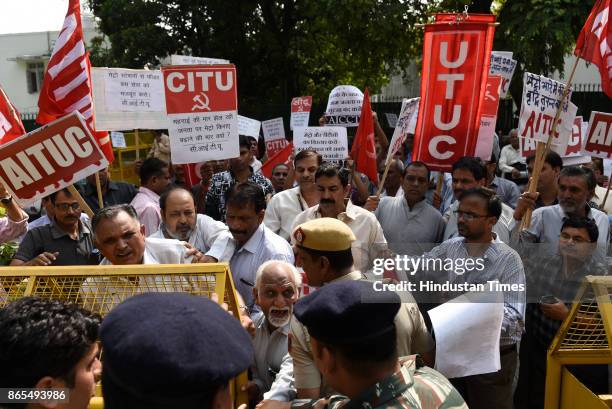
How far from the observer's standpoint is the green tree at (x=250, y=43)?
68.6 ft

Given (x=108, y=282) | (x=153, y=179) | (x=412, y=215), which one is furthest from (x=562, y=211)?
(x=108, y=282)

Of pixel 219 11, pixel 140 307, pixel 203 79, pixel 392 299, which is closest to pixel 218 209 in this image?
pixel 203 79

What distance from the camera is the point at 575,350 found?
3.27 m

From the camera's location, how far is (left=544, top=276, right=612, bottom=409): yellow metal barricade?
3145 millimetres

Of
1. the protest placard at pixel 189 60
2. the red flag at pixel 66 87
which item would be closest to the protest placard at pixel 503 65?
the protest placard at pixel 189 60

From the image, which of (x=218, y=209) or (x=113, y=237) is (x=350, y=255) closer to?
(x=113, y=237)

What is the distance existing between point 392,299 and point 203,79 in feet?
16.5

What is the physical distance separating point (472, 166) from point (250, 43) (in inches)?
665

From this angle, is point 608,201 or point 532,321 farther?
point 608,201

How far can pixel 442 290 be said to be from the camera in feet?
10.1

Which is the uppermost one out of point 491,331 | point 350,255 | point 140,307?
point 140,307

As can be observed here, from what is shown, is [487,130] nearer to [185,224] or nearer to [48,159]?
[185,224]

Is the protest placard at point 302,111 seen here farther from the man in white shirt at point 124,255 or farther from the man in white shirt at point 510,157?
the man in white shirt at point 124,255

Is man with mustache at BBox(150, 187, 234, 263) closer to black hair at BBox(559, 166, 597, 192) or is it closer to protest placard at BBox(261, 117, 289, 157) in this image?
black hair at BBox(559, 166, 597, 192)
